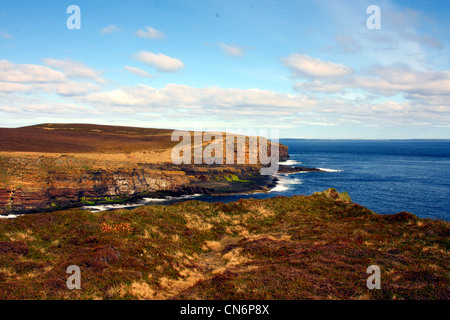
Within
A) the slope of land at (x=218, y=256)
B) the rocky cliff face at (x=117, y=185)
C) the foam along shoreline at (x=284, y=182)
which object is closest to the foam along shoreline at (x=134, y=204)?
the rocky cliff face at (x=117, y=185)

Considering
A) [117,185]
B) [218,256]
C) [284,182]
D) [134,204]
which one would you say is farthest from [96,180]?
[284,182]

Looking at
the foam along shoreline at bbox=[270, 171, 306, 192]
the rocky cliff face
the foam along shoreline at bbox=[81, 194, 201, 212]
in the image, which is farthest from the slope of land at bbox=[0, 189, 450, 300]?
the foam along shoreline at bbox=[270, 171, 306, 192]

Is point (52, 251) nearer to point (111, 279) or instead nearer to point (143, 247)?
point (143, 247)

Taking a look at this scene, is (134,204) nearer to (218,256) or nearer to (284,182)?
(218,256)

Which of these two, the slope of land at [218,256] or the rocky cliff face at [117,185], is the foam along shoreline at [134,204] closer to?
the rocky cliff face at [117,185]

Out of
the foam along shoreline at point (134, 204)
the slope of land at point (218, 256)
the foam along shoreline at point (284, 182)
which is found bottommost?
the foam along shoreline at point (134, 204)

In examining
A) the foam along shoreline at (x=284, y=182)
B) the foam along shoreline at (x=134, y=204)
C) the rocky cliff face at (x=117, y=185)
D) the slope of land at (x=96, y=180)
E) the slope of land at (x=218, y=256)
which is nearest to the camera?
the slope of land at (x=218, y=256)

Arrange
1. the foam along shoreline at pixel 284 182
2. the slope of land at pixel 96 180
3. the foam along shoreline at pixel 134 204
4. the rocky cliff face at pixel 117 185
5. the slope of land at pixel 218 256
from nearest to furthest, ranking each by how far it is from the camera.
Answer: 1. the slope of land at pixel 218 256
2. the rocky cliff face at pixel 117 185
3. the slope of land at pixel 96 180
4. the foam along shoreline at pixel 134 204
5. the foam along shoreline at pixel 284 182
